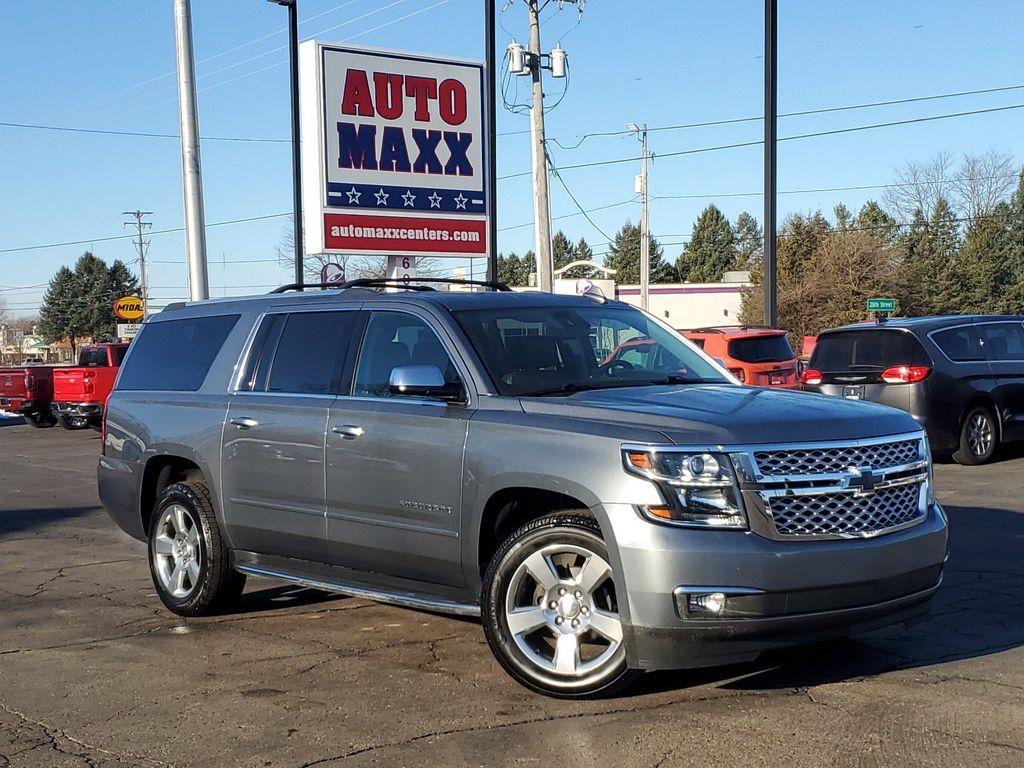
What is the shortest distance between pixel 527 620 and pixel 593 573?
0.41 meters

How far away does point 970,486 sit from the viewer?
12.4 metres

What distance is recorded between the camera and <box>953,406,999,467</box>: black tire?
47.0 feet

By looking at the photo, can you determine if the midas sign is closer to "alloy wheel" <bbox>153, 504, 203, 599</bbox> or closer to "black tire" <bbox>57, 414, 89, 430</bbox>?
"black tire" <bbox>57, 414, 89, 430</bbox>

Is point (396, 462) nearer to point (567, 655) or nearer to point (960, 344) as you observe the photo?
point (567, 655)

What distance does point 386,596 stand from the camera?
20.5ft

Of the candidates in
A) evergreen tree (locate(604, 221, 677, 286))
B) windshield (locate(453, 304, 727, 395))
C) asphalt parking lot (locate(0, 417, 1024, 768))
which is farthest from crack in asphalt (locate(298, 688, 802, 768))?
evergreen tree (locate(604, 221, 677, 286))

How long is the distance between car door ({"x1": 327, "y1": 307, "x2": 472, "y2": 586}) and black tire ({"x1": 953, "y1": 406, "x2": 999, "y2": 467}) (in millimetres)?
9739

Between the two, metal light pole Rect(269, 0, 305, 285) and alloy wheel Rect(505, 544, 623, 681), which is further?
metal light pole Rect(269, 0, 305, 285)

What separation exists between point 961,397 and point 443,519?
32.9ft

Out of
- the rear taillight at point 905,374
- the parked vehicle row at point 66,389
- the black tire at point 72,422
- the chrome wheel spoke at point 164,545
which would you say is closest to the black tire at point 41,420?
the parked vehicle row at point 66,389

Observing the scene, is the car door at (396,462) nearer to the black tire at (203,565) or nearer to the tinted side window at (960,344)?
the black tire at (203,565)

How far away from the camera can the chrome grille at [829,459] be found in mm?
5047

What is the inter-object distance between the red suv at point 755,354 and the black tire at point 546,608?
12.9m

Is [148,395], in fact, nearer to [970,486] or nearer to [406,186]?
[970,486]
